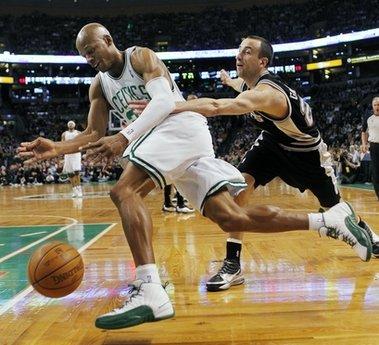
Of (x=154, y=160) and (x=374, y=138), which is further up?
(x=154, y=160)

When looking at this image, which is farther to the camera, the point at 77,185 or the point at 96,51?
the point at 77,185

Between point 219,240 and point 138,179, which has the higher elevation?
point 138,179

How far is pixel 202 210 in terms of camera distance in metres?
3.21

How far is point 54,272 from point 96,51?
128 cm

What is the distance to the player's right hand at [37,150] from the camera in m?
3.13

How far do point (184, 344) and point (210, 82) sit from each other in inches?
1517

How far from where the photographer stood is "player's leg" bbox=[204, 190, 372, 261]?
10.3ft

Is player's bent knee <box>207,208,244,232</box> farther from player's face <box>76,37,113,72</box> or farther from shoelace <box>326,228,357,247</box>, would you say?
player's face <box>76,37,113,72</box>

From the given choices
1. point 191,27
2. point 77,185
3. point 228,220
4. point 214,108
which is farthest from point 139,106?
point 191,27

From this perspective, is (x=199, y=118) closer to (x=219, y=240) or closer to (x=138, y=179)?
(x=138, y=179)

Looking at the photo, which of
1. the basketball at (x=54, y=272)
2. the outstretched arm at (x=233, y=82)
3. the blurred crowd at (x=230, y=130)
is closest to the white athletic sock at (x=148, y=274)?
the basketball at (x=54, y=272)

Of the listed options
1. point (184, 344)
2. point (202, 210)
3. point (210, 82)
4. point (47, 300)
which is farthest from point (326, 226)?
point (210, 82)

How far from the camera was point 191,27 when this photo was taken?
39281mm

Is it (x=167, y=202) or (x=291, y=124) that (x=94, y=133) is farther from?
(x=167, y=202)
